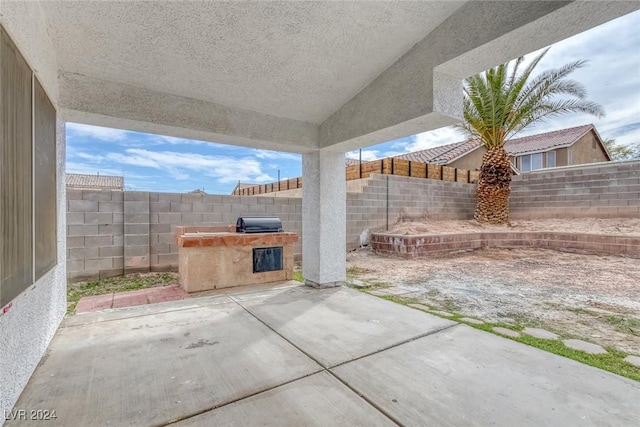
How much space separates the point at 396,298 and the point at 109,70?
454 centimetres

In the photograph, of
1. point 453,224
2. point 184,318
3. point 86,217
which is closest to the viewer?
point 184,318

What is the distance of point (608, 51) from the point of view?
788 centimetres

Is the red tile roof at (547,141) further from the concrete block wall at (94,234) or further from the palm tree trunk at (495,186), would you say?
the concrete block wall at (94,234)

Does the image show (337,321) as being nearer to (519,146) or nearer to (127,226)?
(127,226)

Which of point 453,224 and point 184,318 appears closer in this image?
point 184,318

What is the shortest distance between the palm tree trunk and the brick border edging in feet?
5.85

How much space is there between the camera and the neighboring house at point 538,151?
60.5 ft

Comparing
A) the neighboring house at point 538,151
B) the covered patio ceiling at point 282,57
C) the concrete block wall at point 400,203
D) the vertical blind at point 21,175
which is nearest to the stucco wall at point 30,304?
the vertical blind at point 21,175

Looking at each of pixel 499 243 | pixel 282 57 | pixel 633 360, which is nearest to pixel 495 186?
pixel 499 243

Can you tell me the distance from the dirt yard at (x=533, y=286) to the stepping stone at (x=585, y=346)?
19cm

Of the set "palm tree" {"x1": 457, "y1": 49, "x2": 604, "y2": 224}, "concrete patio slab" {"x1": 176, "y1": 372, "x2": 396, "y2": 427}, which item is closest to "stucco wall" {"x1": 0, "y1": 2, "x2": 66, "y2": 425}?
"concrete patio slab" {"x1": 176, "y1": 372, "x2": 396, "y2": 427}

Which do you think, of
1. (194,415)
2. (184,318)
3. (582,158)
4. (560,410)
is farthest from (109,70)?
(582,158)

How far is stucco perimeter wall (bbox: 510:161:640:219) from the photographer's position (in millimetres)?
9516

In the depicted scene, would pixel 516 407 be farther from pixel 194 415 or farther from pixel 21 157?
pixel 21 157
